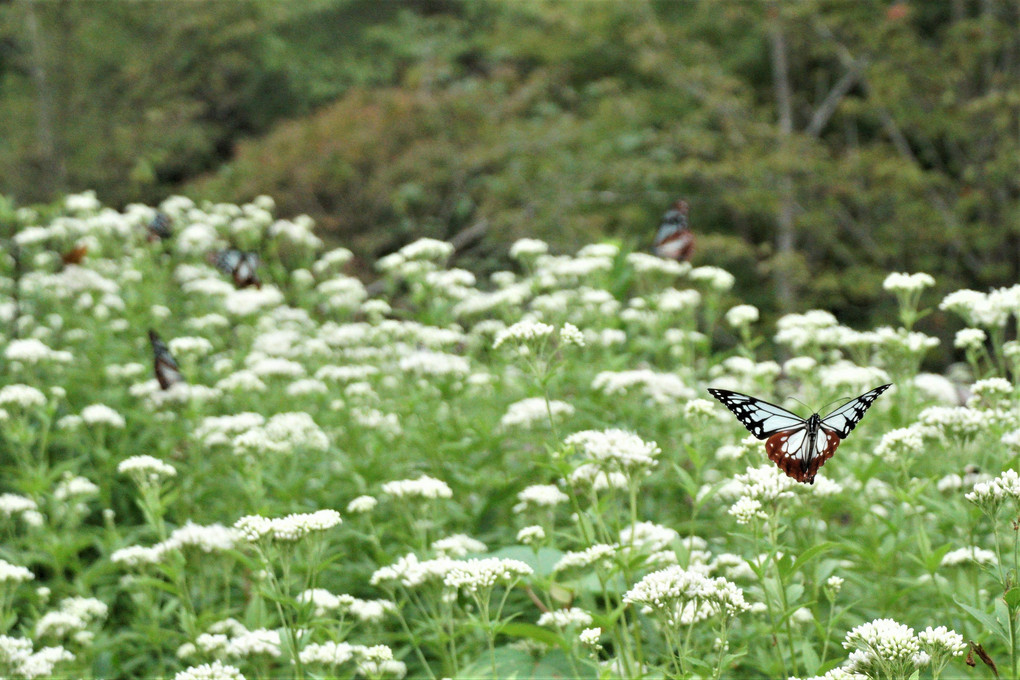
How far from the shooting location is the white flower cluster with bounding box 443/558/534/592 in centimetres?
286

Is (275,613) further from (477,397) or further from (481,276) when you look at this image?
(481,276)

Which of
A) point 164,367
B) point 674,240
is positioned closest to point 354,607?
point 164,367

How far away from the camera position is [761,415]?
121 inches

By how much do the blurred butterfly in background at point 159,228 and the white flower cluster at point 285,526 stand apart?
5664 mm

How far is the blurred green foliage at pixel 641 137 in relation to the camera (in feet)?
50.7

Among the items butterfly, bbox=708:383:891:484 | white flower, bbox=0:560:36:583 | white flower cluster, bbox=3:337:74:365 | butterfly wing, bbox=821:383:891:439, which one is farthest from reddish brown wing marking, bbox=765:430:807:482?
white flower cluster, bbox=3:337:74:365

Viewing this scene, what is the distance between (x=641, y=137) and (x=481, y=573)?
16.6 meters

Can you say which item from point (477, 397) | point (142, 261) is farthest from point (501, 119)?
point (477, 397)

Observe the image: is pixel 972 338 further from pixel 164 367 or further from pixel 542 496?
pixel 164 367

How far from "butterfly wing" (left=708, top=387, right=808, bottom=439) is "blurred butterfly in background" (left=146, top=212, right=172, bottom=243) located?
252 inches

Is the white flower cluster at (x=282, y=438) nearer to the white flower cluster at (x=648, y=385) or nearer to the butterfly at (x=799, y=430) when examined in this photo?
the white flower cluster at (x=648, y=385)

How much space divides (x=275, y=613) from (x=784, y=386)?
5.23 m

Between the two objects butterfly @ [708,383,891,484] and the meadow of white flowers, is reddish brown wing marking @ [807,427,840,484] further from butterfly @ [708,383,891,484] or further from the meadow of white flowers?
the meadow of white flowers

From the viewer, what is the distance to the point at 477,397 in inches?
237
